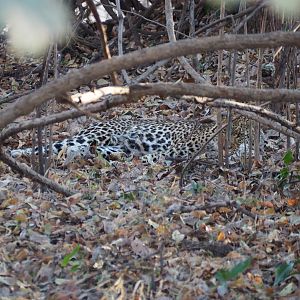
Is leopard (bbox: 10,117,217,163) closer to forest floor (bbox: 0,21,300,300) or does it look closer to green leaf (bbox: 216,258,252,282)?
forest floor (bbox: 0,21,300,300)

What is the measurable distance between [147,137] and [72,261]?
4.26 metres

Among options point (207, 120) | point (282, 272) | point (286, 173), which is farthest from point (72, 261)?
point (207, 120)

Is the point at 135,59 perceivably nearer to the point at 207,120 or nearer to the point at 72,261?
the point at 72,261

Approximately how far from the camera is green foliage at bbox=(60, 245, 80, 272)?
332cm

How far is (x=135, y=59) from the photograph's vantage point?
2471mm

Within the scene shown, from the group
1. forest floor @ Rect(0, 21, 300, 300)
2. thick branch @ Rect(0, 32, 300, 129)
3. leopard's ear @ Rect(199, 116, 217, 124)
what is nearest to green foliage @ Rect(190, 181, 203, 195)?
forest floor @ Rect(0, 21, 300, 300)

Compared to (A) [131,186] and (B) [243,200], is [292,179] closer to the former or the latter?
(B) [243,200]

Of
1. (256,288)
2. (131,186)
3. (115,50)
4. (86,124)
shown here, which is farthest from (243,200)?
(115,50)

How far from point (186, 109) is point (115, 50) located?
1.49m

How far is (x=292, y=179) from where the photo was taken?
478 cm

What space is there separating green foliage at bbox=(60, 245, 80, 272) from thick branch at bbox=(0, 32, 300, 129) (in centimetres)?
99

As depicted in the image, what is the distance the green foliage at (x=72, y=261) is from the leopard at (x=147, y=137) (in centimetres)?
373

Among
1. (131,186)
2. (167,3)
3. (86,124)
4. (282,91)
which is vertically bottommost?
(282,91)

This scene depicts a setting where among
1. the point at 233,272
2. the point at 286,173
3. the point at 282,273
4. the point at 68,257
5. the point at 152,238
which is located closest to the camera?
the point at 233,272
